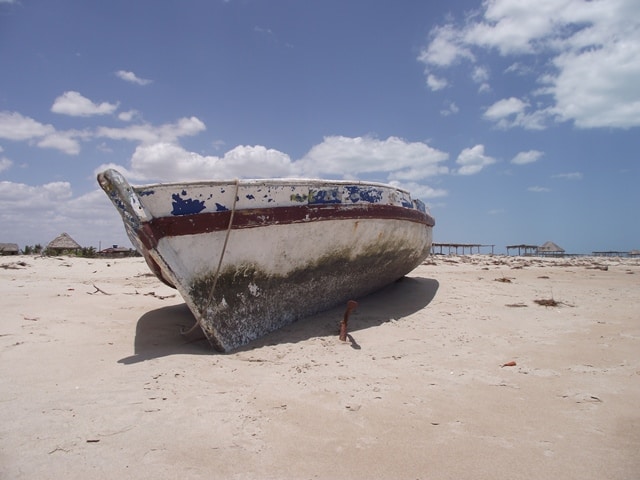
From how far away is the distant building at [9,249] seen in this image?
24.8 meters

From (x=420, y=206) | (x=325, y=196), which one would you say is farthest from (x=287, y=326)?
(x=420, y=206)

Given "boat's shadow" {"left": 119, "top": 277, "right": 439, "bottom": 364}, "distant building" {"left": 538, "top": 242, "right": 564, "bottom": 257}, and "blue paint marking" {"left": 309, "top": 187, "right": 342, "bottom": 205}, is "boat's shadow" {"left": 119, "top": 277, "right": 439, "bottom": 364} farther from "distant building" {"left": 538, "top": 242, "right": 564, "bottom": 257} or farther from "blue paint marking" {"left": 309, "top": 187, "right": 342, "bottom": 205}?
"distant building" {"left": 538, "top": 242, "right": 564, "bottom": 257}

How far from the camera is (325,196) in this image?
175 inches

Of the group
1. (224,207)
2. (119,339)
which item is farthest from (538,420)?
(119,339)

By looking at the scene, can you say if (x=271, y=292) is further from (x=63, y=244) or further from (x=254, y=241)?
(x=63, y=244)

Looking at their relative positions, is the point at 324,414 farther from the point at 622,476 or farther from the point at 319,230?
the point at 319,230

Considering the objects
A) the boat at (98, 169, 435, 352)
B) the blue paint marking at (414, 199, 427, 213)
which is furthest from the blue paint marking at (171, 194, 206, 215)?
the blue paint marking at (414, 199, 427, 213)

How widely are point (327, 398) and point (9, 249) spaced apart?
29053 millimetres

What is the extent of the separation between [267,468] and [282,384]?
1.04m

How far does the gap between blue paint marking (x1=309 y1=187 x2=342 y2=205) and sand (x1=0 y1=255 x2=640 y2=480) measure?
1261 mm

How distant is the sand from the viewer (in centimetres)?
192

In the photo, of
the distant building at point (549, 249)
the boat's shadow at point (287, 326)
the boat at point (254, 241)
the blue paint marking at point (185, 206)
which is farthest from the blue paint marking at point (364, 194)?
the distant building at point (549, 249)

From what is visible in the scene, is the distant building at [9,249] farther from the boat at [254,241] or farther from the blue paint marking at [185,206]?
the blue paint marking at [185,206]

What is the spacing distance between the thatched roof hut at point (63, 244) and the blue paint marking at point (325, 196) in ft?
74.2
